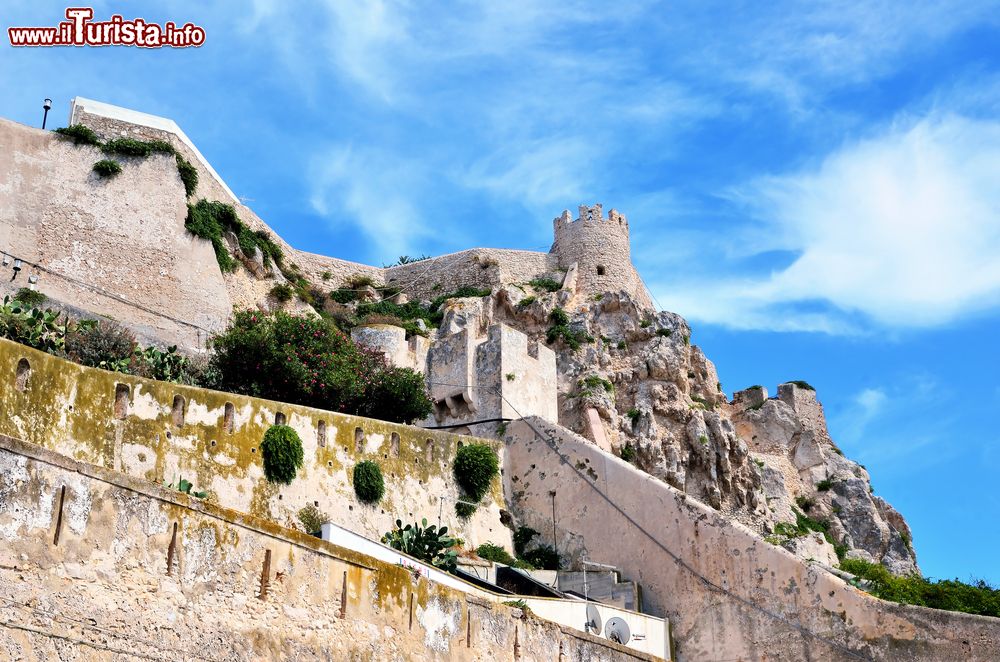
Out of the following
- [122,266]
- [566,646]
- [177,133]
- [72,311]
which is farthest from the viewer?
[177,133]

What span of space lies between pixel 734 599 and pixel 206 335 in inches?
609

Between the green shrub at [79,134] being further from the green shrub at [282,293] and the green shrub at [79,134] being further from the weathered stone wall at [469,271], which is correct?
the weathered stone wall at [469,271]

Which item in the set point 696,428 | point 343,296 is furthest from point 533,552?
point 343,296

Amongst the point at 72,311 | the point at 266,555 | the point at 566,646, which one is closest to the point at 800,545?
the point at 566,646

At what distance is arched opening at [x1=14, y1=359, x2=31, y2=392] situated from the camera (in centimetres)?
1738

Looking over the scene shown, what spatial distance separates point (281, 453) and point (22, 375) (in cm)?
563

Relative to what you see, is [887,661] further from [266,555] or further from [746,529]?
[266,555]

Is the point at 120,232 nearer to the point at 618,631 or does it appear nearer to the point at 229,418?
the point at 229,418

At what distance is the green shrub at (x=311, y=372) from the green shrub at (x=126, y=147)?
814 centimetres

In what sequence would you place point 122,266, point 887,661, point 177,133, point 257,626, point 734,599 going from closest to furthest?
1. point 257,626
2. point 887,661
3. point 734,599
4. point 122,266
5. point 177,133

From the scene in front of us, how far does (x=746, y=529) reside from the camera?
24000 millimetres

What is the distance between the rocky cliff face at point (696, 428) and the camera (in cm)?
3716

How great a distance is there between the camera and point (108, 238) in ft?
107

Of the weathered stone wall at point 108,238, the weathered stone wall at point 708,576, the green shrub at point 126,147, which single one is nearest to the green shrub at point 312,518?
the weathered stone wall at point 708,576
